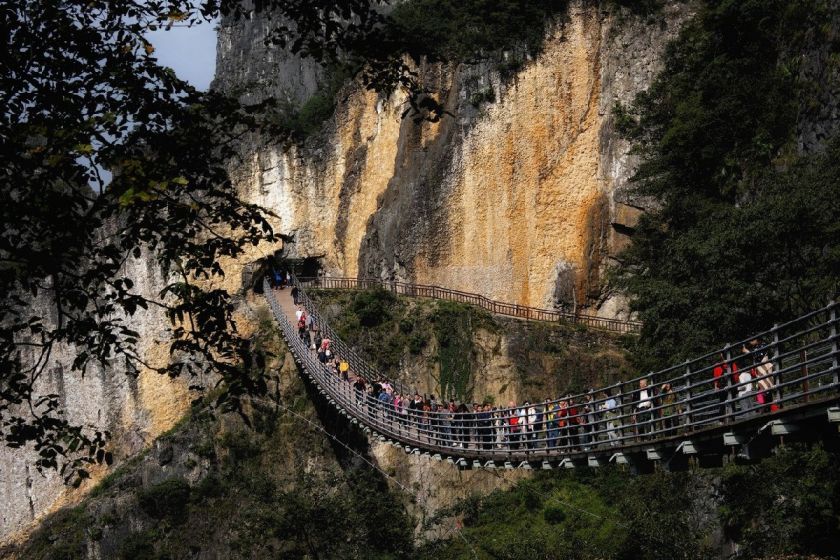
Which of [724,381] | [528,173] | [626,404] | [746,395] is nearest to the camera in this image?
[746,395]

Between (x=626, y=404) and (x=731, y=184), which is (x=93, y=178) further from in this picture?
(x=731, y=184)

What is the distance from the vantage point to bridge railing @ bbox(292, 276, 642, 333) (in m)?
28.1

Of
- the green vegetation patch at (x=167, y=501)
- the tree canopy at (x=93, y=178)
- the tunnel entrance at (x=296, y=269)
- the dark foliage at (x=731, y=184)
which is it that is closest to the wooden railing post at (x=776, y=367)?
the tree canopy at (x=93, y=178)

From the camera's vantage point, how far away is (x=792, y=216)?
1834 cm

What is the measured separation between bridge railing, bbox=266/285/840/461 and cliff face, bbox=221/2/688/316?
157 inches

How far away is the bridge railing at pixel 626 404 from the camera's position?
10.0m

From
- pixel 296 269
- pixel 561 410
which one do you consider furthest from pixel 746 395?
pixel 296 269

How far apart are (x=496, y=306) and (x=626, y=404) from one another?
16985mm

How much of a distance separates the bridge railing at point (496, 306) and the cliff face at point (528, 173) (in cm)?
46

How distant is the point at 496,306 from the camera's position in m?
29.8

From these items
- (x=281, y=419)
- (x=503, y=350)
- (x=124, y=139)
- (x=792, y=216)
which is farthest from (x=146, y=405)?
(x=124, y=139)

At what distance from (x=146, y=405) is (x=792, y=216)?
24.7 metres

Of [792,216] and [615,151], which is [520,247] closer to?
[615,151]

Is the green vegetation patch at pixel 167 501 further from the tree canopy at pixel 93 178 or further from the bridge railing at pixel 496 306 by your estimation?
the tree canopy at pixel 93 178
